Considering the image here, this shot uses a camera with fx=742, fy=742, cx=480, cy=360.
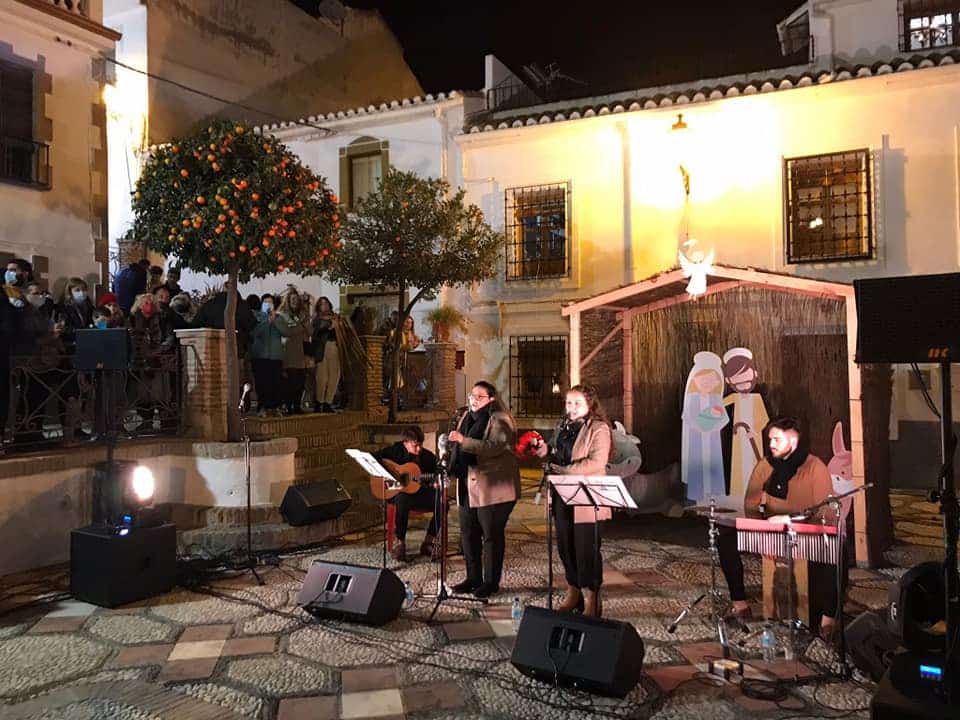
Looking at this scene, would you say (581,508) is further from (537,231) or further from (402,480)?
(537,231)

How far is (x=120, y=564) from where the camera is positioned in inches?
234

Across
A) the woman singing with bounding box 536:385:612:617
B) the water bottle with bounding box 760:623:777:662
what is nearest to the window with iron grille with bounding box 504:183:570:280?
the woman singing with bounding box 536:385:612:617

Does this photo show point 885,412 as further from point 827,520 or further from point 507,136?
→ point 507,136

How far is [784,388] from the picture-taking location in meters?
8.38

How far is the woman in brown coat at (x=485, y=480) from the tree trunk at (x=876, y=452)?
11.4 ft

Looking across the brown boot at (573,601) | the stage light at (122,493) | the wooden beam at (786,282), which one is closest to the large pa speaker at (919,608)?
the brown boot at (573,601)

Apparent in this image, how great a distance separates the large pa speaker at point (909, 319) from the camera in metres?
3.78

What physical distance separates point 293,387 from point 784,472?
257 inches

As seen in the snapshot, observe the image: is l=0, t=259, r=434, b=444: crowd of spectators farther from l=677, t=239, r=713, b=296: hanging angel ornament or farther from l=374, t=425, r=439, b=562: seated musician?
l=677, t=239, r=713, b=296: hanging angel ornament

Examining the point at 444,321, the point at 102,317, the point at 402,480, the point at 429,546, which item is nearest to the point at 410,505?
the point at 402,480

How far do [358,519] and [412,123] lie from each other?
928 centimetres

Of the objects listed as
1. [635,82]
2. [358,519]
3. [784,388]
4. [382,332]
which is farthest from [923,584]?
[635,82]

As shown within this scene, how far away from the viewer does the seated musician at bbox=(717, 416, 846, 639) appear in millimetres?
5109

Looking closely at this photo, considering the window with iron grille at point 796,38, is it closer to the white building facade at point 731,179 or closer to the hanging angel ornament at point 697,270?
the white building facade at point 731,179
